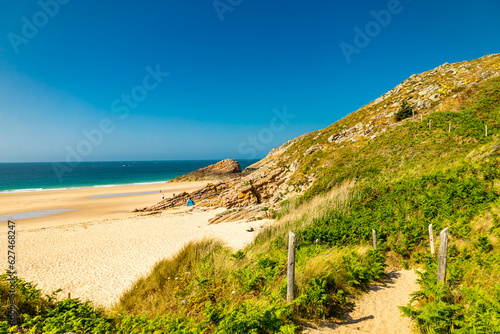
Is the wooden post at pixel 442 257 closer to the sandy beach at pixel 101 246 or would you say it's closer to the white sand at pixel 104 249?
the white sand at pixel 104 249

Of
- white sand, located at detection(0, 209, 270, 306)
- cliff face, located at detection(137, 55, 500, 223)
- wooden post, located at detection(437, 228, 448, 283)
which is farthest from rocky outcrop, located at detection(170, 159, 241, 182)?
wooden post, located at detection(437, 228, 448, 283)

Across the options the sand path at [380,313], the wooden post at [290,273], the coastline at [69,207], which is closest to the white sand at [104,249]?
the coastline at [69,207]

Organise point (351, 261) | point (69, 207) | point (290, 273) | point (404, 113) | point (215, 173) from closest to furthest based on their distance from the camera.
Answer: point (290, 273) → point (351, 261) → point (404, 113) → point (69, 207) → point (215, 173)

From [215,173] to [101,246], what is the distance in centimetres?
5112

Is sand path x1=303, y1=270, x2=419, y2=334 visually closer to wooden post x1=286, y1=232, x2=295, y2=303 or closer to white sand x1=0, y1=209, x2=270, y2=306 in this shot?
wooden post x1=286, y1=232, x2=295, y2=303

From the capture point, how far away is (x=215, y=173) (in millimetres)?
64812

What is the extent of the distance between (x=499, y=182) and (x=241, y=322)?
10.4 metres

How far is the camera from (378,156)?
16.5 m

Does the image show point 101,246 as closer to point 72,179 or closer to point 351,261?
point 351,261

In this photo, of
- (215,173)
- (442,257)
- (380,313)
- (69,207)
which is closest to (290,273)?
(380,313)

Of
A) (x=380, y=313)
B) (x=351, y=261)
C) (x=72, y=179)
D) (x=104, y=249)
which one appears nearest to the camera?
(x=380, y=313)

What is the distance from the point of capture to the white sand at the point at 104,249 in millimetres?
9156

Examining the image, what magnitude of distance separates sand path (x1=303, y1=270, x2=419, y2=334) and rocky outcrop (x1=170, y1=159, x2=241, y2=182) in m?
49.9

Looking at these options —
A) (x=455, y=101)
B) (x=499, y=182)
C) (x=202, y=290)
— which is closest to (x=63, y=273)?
(x=202, y=290)
